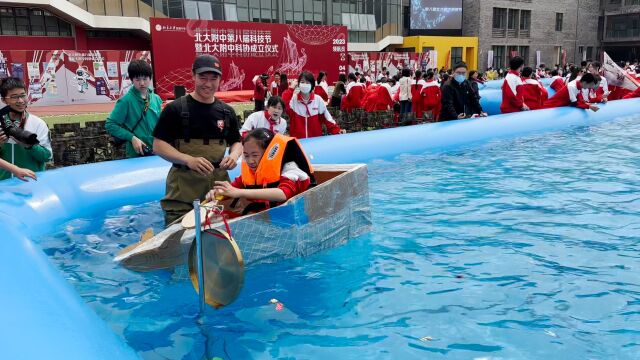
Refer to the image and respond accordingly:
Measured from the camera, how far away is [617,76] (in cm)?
1394

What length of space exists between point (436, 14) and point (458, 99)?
92.2ft

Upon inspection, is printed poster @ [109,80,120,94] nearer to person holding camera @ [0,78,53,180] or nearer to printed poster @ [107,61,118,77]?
printed poster @ [107,61,118,77]

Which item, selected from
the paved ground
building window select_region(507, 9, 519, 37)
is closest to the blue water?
the paved ground

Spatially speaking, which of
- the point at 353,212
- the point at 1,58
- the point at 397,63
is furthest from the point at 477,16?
the point at 353,212

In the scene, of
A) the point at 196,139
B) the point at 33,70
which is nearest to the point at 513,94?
the point at 196,139

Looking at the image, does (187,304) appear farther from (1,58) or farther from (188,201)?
(1,58)

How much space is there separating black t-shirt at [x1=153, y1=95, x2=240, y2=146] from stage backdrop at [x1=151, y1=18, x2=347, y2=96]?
634 inches

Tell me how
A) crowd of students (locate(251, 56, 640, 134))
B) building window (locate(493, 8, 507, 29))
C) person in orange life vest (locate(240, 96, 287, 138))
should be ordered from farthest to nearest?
building window (locate(493, 8, 507, 29)), crowd of students (locate(251, 56, 640, 134)), person in orange life vest (locate(240, 96, 287, 138))

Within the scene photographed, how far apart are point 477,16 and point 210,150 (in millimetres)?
35376

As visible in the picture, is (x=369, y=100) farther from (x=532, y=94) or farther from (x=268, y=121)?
(x=268, y=121)

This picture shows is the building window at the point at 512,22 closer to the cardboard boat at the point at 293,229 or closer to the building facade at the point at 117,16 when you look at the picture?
the building facade at the point at 117,16

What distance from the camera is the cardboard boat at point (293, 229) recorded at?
3367 millimetres

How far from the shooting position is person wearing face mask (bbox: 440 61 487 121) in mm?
9203

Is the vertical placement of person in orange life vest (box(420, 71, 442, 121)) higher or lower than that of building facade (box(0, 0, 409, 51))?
lower
